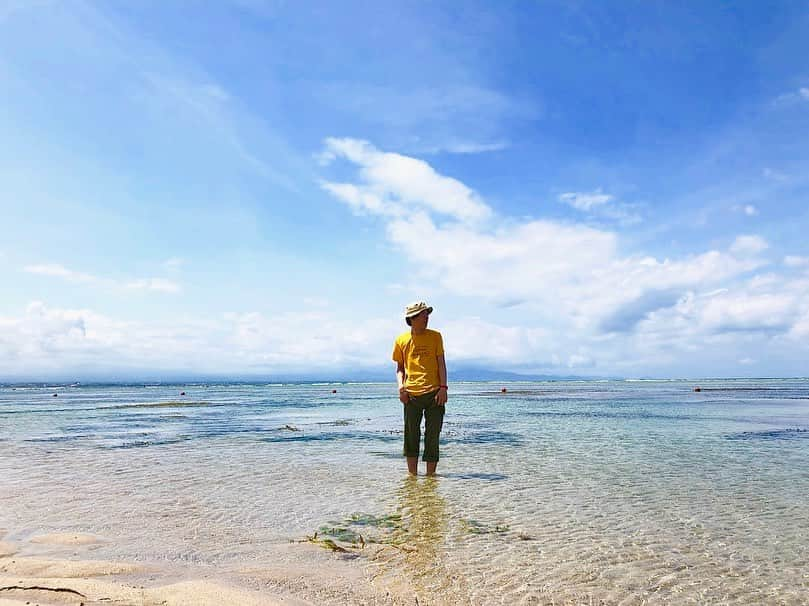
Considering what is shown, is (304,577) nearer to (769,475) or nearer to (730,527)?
(730,527)

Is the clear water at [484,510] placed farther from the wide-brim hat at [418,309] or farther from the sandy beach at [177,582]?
the wide-brim hat at [418,309]

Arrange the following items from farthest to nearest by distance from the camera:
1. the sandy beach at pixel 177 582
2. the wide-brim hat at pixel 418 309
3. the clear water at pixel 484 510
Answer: the wide-brim hat at pixel 418 309
the clear water at pixel 484 510
the sandy beach at pixel 177 582

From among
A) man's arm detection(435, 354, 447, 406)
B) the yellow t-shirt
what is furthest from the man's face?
man's arm detection(435, 354, 447, 406)

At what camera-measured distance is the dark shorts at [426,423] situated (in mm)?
9672

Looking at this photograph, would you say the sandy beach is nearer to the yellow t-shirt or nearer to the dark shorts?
the dark shorts

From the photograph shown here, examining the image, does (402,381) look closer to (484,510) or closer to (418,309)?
(418,309)

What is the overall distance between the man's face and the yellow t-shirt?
0.62ft

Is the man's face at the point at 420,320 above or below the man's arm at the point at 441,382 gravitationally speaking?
above

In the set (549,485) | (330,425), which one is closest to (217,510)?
(549,485)

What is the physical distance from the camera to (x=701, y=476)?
393 inches

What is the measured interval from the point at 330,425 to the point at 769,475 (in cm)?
1584

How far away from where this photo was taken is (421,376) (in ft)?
31.9

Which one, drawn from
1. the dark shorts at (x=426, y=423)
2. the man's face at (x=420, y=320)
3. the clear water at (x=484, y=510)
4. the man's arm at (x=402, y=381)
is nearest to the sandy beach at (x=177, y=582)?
the clear water at (x=484, y=510)

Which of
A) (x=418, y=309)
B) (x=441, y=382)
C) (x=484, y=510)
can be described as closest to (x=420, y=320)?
(x=418, y=309)
